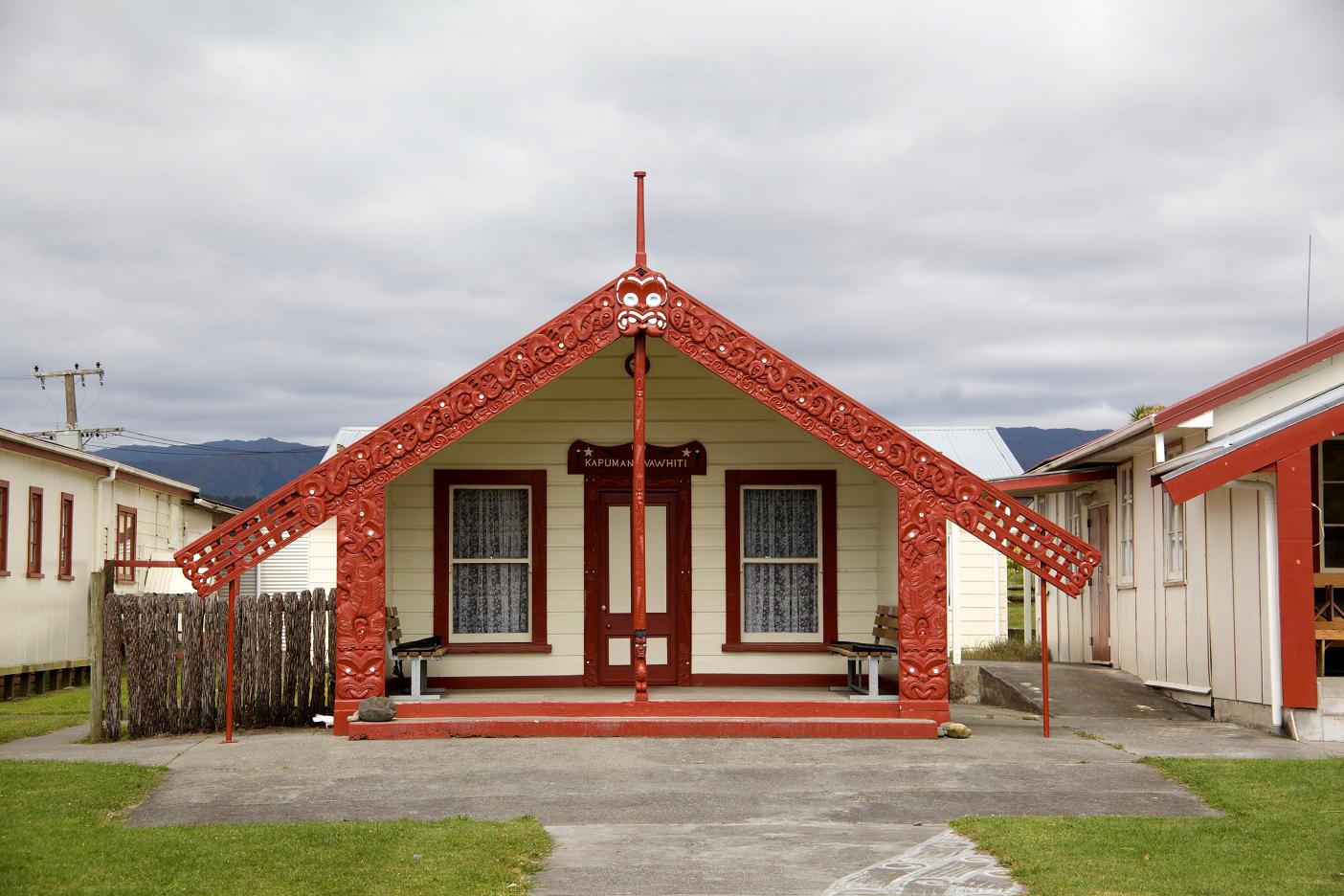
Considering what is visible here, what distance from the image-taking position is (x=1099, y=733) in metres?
13.2

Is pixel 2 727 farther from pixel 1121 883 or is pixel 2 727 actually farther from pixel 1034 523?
pixel 1121 883

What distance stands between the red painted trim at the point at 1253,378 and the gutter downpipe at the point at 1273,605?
133cm

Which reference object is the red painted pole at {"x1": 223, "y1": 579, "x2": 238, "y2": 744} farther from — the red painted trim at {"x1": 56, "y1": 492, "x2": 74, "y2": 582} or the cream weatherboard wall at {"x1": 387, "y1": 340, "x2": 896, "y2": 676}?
the red painted trim at {"x1": 56, "y1": 492, "x2": 74, "y2": 582}

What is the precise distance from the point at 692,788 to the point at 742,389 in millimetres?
4103

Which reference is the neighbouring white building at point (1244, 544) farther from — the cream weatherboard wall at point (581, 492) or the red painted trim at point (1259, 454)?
the cream weatherboard wall at point (581, 492)

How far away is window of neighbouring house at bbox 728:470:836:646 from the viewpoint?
602 inches

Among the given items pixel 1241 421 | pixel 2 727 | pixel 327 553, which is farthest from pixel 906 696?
pixel 327 553

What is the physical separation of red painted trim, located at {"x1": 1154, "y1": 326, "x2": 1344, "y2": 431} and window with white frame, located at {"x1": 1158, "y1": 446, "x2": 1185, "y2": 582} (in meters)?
1.29

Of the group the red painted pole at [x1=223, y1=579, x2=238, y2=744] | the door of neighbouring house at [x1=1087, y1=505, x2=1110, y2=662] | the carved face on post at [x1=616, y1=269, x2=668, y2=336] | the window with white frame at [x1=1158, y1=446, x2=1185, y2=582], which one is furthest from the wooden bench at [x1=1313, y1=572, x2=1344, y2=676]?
the red painted pole at [x1=223, y1=579, x2=238, y2=744]

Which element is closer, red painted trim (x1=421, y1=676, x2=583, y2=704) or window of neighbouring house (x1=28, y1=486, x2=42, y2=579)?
red painted trim (x1=421, y1=676, x2=583, y2=704)

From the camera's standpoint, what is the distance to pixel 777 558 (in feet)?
50.4

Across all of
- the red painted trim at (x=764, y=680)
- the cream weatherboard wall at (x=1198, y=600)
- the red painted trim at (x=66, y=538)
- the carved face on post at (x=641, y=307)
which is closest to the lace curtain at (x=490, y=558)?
the red painted trim at (x=764, y=680)

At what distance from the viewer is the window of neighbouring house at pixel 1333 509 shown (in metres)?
14.2

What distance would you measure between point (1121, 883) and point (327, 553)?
22382mm
